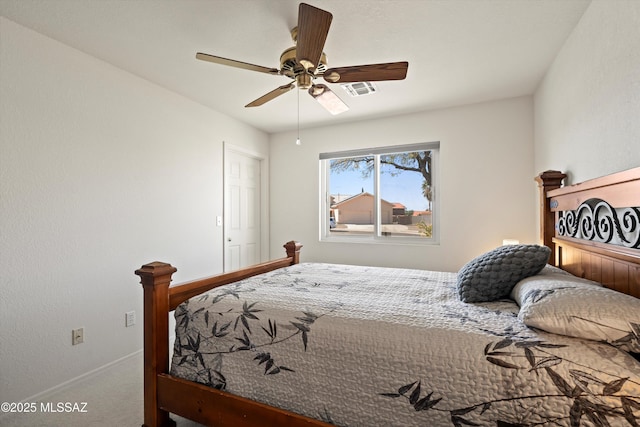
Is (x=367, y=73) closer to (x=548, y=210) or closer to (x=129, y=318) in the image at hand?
(x=548, y=210)

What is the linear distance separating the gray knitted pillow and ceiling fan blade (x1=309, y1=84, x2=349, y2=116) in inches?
57.8

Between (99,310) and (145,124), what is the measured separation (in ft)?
5.29

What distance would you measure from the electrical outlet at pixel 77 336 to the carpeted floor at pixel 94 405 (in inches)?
11.0

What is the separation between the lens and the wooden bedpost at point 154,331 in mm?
1416

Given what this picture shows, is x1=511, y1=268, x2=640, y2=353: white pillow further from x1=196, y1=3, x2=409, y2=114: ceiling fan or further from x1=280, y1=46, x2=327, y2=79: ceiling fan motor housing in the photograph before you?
x1=280, y1=46, x2=327, y2=79: ceiling fan motor housing

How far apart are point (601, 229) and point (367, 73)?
148 cm

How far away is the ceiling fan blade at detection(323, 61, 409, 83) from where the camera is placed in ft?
5.74

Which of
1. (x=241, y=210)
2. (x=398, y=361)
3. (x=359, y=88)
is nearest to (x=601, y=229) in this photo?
(x=398, y=361)

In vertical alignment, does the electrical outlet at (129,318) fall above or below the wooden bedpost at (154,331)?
below

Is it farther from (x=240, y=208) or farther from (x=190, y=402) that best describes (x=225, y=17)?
(x=240, y=208)

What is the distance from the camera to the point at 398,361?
3.46 feet

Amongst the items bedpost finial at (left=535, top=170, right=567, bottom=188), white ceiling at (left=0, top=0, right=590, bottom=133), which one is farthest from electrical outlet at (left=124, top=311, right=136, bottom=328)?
bedpost finial at (left=535, top=170, right=567, bottom=188)

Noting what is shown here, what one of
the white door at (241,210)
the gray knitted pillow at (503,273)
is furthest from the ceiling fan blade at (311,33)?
the white door at (241,210)

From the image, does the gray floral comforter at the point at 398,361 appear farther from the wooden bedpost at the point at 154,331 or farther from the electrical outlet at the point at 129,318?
the electrical outlet at the point at 129,318
